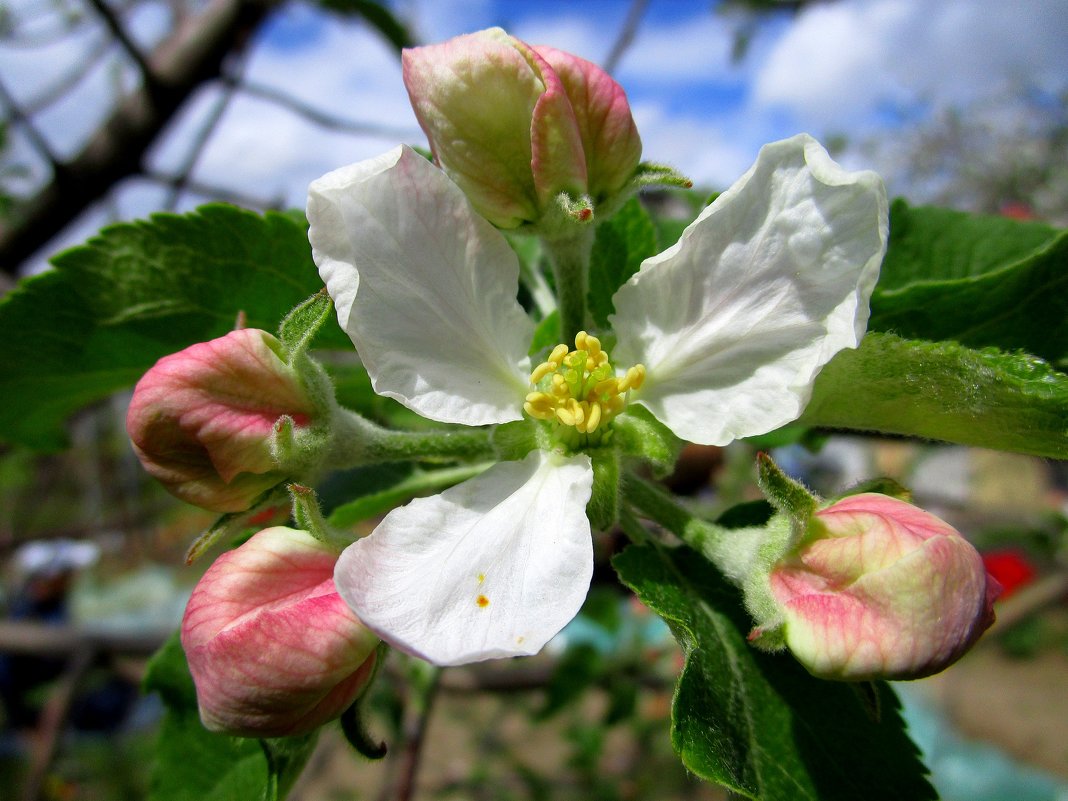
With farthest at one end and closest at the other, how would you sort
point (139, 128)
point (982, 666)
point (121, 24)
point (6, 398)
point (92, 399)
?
point (982, 666)
point (139, 128)
point (121, 24)
point (92, 399)
point (6, 398)

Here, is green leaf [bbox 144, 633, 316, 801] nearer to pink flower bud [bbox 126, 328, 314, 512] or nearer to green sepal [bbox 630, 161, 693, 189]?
pink flower bud [bbox 126, 328, 314, 512]

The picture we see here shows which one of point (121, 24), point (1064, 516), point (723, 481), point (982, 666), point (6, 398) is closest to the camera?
point (6, 398)

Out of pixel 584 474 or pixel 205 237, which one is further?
pixel 205 237

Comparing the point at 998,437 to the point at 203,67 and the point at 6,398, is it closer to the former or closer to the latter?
the point at 6,398

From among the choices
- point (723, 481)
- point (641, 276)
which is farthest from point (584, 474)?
point (723, 481)

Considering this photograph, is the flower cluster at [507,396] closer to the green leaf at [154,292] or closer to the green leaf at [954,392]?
the green leaf at [954,392]

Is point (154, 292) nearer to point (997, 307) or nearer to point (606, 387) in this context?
point (606, 387)

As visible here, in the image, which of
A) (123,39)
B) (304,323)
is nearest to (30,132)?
(123,39)

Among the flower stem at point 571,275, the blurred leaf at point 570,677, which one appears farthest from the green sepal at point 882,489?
the blurred leaf at point 570,677
